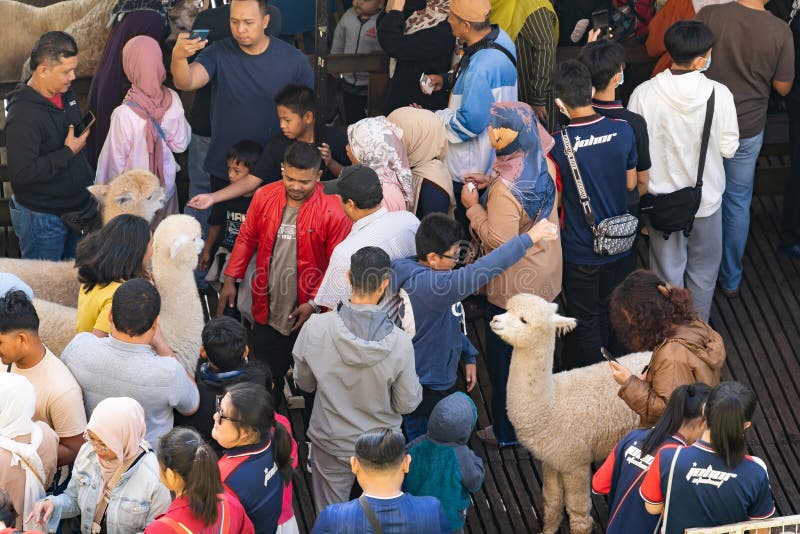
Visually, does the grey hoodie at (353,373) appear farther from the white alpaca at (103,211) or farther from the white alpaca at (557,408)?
the white alpaca at (103,211)

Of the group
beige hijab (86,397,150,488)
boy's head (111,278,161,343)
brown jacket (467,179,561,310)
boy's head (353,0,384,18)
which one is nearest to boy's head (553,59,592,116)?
brown jacket (467,179,561,310)

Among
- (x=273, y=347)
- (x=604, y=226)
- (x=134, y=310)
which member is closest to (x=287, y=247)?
(x=273, y=347)

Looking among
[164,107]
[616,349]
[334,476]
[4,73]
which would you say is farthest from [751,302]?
[4,73]

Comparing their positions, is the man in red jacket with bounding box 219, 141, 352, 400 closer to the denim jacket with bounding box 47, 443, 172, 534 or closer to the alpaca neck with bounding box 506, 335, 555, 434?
the alpaca neck with bounding box 506, 335, 555, 434

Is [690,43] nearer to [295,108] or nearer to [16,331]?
[295,108]

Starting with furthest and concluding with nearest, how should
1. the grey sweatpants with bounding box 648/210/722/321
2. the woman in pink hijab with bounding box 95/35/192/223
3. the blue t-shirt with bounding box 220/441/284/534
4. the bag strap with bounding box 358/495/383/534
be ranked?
the grey sweatpants with bounding box 648/210/722/321 < the woman in pink hijab with bounding box 95/35/192/223 < the blue t-shirt with bounding box 220/441/284/534 < the bag strap with bounding box 358/495/383/534

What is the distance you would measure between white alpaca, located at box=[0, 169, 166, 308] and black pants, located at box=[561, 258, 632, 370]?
2.34 meters

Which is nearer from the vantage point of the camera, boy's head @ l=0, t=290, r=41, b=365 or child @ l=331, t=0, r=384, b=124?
boy's head @ l=0, t=290, r=41, b=365

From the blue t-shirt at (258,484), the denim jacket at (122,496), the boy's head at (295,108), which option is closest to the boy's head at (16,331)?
the denim jacket at (122,496)

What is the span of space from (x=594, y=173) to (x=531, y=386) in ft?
4.19

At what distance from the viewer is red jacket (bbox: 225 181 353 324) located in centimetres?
630

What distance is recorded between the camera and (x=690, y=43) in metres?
6.70

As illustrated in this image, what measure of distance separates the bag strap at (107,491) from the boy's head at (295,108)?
2.51m

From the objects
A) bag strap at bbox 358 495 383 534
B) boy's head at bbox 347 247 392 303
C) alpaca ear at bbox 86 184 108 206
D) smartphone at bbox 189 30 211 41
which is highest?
smartphone at bbox 189 30 211 41
